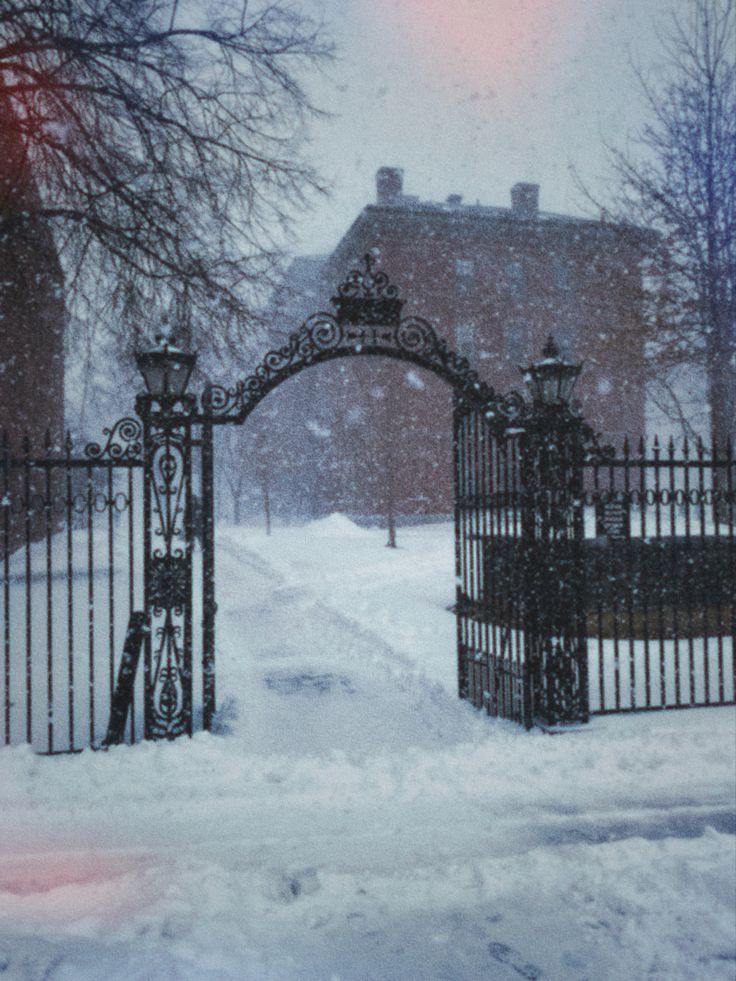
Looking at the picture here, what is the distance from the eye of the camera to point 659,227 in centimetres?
1678

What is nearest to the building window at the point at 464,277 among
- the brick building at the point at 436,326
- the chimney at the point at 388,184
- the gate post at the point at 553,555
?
the brick building at the point at 436,326

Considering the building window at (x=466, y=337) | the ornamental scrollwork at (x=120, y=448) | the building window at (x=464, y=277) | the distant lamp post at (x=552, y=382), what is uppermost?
the building window at (x=464, y=277)

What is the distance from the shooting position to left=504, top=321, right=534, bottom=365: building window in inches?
1510

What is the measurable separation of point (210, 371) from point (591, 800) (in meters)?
8.07

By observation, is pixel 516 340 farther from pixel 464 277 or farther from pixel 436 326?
pixel 436 326

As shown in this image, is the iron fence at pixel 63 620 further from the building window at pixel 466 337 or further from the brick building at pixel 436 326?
the building window at pixel 466 337

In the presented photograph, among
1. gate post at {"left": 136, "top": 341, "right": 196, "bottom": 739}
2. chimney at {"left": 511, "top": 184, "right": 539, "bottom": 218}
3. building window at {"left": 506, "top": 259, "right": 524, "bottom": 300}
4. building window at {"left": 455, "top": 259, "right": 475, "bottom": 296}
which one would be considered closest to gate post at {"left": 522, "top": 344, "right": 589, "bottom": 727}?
gate post at {"left": 136, "top": 341, "right": 196, "bottom": 739}

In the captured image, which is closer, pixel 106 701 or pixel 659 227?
pixel 106 701

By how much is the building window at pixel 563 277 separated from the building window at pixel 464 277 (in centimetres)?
440

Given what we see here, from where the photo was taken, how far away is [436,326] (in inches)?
1452

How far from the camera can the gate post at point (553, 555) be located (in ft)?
23.9

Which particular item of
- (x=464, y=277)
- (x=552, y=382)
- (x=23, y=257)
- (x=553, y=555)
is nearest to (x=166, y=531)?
(x=553, y=555)

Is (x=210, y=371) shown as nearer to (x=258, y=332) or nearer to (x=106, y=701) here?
(x=258, y=332)

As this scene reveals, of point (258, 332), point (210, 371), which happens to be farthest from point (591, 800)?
point (210, 371)
